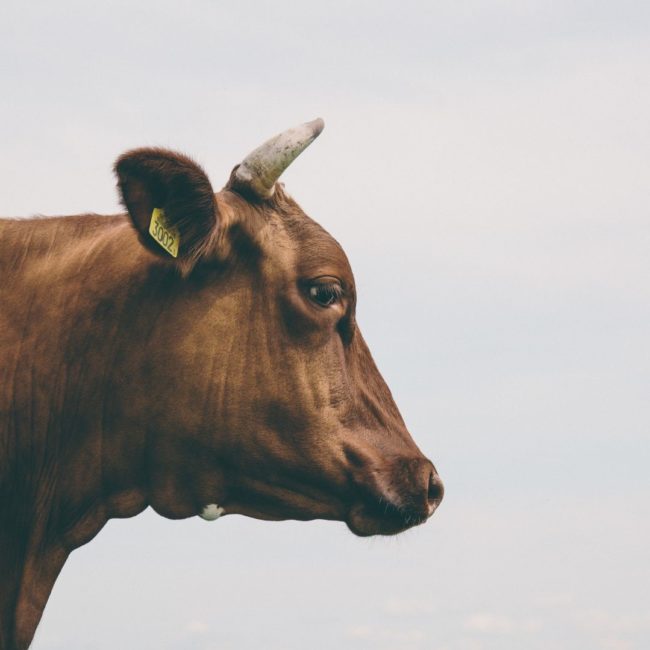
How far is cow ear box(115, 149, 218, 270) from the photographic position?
23.8 feet

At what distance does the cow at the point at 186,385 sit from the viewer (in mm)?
7379

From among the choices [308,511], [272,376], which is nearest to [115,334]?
[272,376]

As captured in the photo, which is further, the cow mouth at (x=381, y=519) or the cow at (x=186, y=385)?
the cow mouth at (x=381, y=519)

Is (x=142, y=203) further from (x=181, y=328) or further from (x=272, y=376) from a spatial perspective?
(x=272, y=376)

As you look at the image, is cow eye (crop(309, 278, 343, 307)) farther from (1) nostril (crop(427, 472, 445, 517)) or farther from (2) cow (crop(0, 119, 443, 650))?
(1) nostril (crop(427, 472, 445, 517))

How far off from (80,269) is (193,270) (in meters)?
0.72

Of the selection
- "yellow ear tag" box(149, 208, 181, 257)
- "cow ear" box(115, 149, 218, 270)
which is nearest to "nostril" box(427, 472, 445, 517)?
"cow ear" box(115, 149, 218, 270)

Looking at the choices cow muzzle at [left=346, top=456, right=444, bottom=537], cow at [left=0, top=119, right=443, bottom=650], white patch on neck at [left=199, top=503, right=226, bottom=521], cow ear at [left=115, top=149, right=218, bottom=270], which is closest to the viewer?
cow ear at [left=115, top=149, right=218, bottom=270]

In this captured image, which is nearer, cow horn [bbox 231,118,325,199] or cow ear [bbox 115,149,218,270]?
cow ear [bbox 115,149,218,270]

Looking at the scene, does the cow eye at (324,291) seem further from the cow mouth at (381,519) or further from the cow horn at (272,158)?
the cow mouth at (381,519)

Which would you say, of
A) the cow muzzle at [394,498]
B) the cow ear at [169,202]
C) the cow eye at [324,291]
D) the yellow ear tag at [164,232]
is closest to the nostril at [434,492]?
the cow muzzle at [394,498]

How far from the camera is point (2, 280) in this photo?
25.4 ft

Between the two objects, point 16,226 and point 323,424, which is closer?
point 323,424

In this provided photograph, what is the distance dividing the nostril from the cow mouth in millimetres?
97
